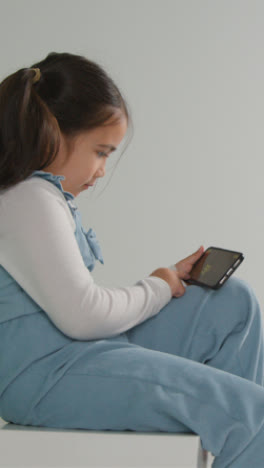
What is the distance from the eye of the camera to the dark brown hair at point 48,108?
856 millimetres

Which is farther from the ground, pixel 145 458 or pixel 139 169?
pixel 145 458

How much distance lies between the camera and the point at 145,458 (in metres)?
0.64

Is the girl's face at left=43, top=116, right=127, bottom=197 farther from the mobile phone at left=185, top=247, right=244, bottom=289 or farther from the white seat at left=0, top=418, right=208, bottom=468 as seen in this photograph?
the white seat at left=0, top=418, right=208, bottom=468

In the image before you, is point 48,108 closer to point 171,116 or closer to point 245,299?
point 245,299

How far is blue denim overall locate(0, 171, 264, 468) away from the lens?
0.69 meters

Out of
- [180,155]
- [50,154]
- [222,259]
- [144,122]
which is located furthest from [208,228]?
[50,154]

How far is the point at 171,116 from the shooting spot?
2.26m

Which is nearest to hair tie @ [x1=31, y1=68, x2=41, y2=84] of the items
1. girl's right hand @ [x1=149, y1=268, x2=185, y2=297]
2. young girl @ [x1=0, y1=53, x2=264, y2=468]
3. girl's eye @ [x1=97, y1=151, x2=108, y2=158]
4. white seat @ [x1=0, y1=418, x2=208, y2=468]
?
young girl @ [x1=0, y1=53, x2=264, y2=468]

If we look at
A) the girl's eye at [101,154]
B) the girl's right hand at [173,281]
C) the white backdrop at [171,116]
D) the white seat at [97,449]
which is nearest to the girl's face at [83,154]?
the girl's eye at [101,154]

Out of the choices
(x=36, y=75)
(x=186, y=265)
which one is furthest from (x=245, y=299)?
(x=36, y=75)

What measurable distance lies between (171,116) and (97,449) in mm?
1737

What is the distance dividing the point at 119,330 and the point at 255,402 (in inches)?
8.3

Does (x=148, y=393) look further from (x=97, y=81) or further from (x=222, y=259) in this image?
(x=97, y=81)

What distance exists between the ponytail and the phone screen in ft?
0.98
